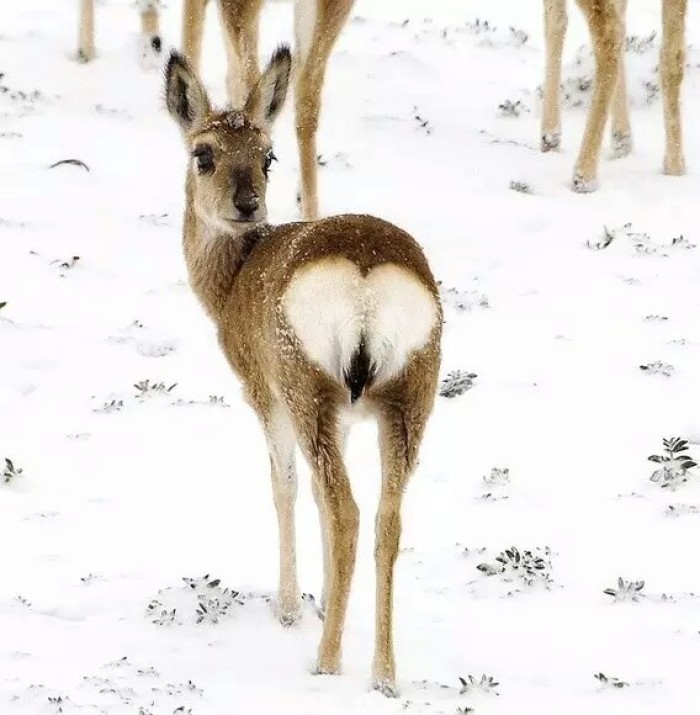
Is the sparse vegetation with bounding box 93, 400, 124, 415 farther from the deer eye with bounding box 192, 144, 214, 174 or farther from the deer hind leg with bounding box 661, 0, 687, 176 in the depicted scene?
the deer hind leg with bounding box 661, 0, 687, 176

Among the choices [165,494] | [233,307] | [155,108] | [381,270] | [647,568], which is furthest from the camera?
[155,108]

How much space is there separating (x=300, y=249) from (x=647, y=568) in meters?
2.23

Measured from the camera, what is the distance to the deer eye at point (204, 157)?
242 inches

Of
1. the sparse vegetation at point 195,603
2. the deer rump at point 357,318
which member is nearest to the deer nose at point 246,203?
the deer rump at point 357,318

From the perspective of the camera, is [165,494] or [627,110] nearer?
[165,494]

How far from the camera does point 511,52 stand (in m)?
15.7

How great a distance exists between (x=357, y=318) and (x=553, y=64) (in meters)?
7.53

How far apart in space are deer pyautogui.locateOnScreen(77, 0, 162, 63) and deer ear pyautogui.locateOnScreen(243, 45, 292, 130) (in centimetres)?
798

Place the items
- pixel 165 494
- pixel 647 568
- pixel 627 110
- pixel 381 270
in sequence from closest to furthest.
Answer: pixel 381 270, pixel 647 568, pixel 165 494, pixel 627 110

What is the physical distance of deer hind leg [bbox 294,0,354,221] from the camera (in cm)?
995

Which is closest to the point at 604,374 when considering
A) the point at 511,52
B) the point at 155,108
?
the point at 155,108

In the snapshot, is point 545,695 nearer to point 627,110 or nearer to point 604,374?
point 604,374

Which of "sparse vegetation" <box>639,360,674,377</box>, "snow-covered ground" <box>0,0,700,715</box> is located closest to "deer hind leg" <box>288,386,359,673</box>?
"snow-covered ground" <box>0,0,700,715</box>

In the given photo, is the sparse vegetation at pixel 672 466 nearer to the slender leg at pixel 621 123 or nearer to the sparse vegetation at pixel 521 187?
the sparse vegetation at pixel 521 187
